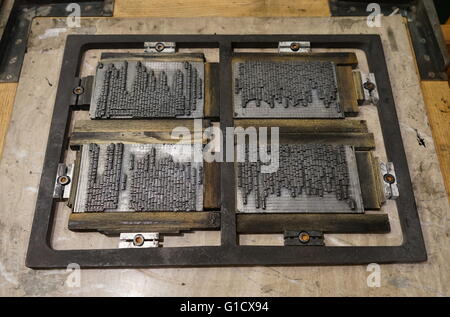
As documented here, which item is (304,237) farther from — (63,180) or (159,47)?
(159,47)

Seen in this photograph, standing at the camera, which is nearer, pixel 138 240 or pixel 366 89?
pixel 138 240

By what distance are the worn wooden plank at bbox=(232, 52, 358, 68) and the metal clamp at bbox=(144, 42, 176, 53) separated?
0.33 meters

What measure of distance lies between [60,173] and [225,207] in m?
0.75

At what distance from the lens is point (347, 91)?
201 centimetres

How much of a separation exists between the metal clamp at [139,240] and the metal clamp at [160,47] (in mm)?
956

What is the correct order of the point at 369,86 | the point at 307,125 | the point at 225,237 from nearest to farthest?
1. the point at 225,237
2. the point at 307,125
3. the point at 369,86

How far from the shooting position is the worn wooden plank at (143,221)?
67.0 inches

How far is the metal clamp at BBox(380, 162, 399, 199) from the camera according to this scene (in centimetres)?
181

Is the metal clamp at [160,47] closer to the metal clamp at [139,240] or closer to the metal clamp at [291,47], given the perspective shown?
the metal clamp at [291,47]

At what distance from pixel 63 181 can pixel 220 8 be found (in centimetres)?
128

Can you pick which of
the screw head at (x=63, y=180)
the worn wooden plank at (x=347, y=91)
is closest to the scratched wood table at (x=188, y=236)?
the screw head at (x=63, y=180)

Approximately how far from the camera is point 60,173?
1812 millimetres

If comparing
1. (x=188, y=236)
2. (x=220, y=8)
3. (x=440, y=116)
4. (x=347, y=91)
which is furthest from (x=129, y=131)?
(x=440, y=116)

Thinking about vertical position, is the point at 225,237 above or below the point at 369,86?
below
